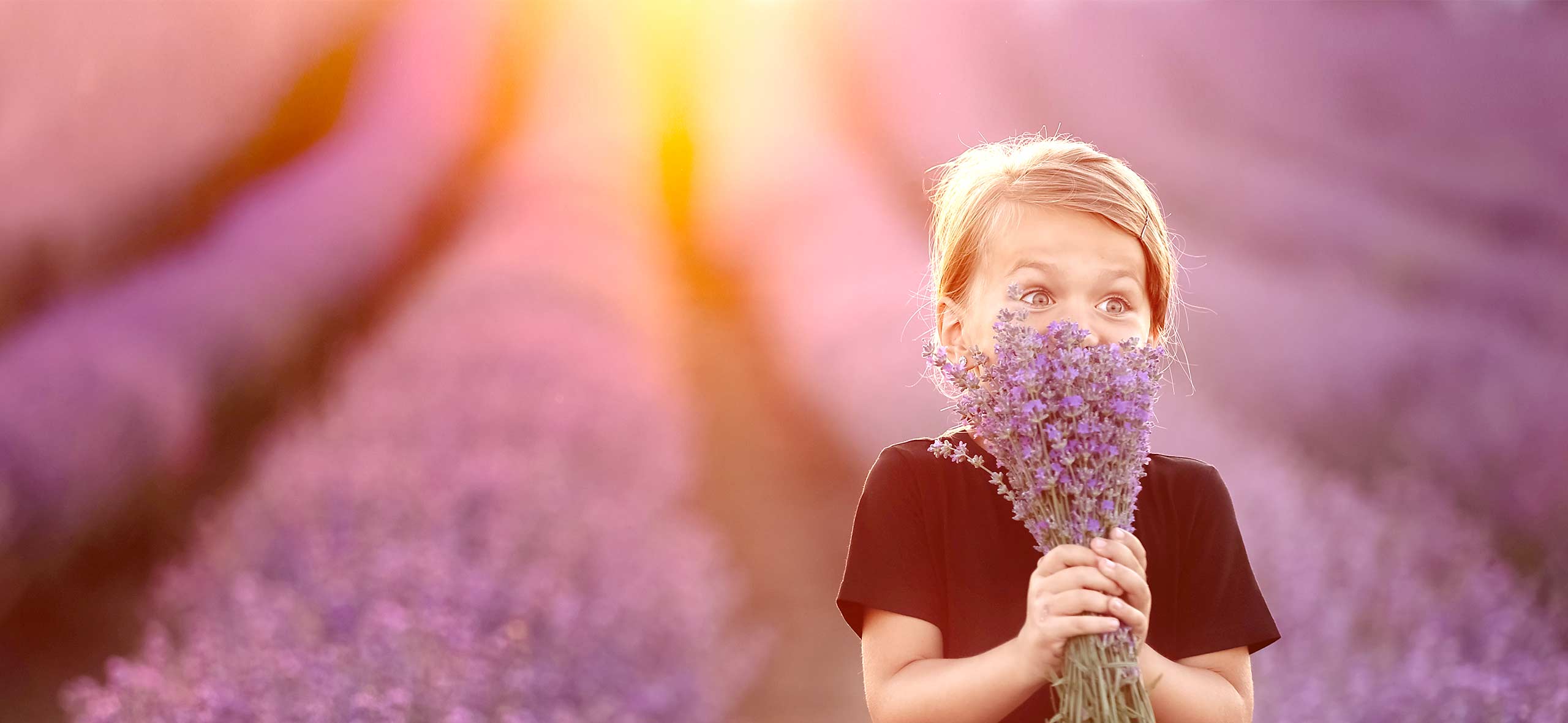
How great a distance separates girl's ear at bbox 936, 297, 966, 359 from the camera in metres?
1.72

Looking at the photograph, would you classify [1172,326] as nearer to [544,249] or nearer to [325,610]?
[325,610]

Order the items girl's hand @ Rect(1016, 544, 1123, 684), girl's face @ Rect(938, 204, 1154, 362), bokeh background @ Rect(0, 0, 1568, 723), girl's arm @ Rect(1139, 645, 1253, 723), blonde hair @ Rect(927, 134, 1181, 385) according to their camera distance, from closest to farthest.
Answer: girl's hand @ Rect(1016, 544, 1123, 684) → girl's arm @ Rect(1139, 645, 1253, 723) → girl's face @ Rect(938, 204, 1154, 362) → blonde hair @ Rect(927, 134, 1181, 385) → bokeh background @ Rect(0, 0, 1568, 723)

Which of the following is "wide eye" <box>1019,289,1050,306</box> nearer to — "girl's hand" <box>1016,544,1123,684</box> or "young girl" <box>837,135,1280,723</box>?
"young girl" <box>837,135,1280,723</box>

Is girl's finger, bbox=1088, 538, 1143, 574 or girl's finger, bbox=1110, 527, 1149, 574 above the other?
girl's finger, bbox=1110, 527, 1149, 574

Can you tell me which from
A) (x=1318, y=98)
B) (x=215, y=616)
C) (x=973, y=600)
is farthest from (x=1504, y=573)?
(x=215, y=616)

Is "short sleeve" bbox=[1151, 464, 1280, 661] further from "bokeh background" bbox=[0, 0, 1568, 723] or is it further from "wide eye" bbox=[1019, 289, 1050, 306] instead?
"bokeh background" bbox=[0, 0, 1568, 723]

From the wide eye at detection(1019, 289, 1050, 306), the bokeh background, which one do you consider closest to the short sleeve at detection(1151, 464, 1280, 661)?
the wide eye at detection(1019, 289, 1050, 306)

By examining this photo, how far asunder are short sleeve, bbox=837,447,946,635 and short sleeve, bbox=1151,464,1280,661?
0.98 feet

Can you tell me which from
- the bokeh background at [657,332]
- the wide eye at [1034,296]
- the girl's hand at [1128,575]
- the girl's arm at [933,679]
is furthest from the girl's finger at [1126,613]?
the bokeh background at [657,332]

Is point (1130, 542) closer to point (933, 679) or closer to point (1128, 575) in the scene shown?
point (1128, 575)

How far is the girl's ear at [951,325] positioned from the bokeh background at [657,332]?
1937 mm

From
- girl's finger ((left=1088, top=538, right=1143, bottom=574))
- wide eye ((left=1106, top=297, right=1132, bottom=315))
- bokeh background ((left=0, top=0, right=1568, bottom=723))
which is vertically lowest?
girl's finger ((left=1088, top=538, right=1143, bottom=574))

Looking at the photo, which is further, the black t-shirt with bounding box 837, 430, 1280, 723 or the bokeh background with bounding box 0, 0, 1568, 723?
the bokeh background with bounding box 0, 0, 1568, 723

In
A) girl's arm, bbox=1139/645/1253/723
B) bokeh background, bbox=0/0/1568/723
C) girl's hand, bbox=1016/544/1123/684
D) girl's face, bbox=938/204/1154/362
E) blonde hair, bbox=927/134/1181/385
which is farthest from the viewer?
bokeh background, bbox=0/0/1568/723
